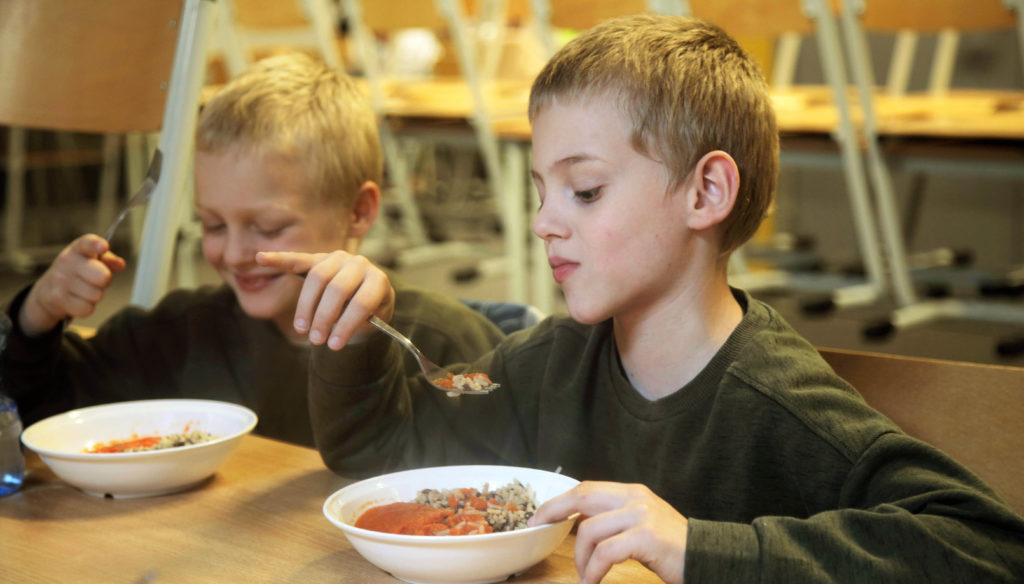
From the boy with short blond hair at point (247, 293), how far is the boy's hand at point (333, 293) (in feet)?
0.79

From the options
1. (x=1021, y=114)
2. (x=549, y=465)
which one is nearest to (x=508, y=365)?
(x=549, y=465)

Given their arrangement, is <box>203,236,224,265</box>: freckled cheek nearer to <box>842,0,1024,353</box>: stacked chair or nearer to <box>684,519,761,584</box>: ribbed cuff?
<box>684,519,761,584</box>: ribbed cuff

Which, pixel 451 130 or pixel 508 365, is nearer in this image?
pixel 508 365

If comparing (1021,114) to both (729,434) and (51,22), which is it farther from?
(51,22)

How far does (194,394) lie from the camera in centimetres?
129

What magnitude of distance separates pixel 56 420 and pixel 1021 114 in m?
2.29

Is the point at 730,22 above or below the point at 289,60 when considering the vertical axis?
above

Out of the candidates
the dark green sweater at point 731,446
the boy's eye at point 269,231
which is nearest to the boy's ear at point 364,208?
the boy's eye at point 269,231

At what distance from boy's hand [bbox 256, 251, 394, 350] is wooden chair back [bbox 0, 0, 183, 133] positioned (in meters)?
0.37

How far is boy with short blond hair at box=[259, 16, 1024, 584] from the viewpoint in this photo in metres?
0.70

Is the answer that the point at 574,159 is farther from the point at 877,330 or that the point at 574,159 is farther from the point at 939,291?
the point at 939,291

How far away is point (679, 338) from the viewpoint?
2.94 feet

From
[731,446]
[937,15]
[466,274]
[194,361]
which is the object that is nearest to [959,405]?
[731,446]

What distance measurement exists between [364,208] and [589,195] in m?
0.53
